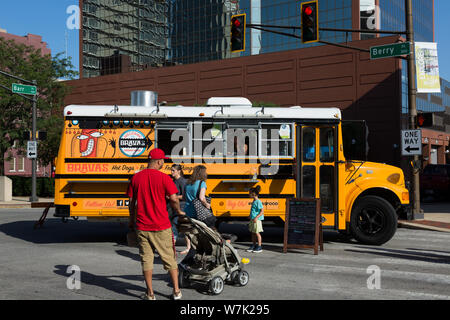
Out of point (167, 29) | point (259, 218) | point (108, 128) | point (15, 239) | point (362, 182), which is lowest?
point (15, 239)

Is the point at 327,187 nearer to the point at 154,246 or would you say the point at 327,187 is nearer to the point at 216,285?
the point at 216,285

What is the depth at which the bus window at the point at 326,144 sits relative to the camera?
35.8 ft

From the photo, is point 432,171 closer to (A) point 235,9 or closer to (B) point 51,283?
(B) point 51,283

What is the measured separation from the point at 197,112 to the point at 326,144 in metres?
3.08

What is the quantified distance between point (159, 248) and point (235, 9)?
303ft

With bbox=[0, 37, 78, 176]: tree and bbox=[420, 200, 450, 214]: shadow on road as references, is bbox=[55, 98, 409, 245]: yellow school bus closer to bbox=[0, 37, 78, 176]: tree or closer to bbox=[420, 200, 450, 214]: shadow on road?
bbox=[420, 200, 450, 214]: shadow on road

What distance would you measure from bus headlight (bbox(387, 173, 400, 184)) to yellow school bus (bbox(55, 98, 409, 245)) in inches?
0.9

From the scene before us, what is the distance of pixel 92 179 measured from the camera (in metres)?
10.7

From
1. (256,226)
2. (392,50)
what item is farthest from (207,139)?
(392,50)

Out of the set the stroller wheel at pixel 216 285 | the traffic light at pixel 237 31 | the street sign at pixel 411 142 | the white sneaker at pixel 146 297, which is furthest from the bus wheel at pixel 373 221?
the traffic light at pixel 237 31

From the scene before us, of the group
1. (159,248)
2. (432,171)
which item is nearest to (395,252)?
(159,248)

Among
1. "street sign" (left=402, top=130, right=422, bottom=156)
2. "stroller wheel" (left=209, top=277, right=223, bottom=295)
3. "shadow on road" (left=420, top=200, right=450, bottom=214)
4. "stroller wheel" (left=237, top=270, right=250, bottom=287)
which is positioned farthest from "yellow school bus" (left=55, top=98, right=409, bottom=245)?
"shadow on road" (left=420, top=200, right=450, bottom=214)

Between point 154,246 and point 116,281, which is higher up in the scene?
point 154,246

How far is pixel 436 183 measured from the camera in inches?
1055
